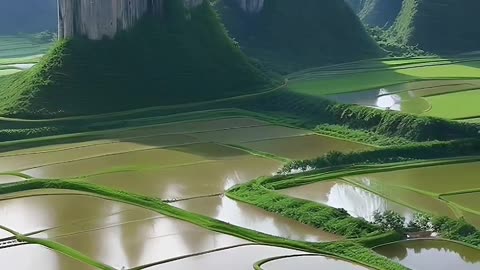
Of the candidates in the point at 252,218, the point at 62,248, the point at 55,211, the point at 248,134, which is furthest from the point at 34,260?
the point at 248,134

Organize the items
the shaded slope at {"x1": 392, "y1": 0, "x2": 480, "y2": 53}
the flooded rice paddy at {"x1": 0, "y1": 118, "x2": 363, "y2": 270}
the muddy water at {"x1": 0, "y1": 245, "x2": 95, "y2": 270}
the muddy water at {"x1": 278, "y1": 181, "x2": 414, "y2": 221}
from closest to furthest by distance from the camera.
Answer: the muddy water at {"x1": 0, "y1": 245, "x2": 95, "y2": 270} < the flooded rice paddy at {"x1": 0, "y1": 118, "x2": 363, "y2": 270} < the muddy water at {"x1": 278, "y1": 181, "x2": 414, "y2": 221} < the shaded slope at {"x1": 392, "y1": 0, "x2": 480, "y2": 53}

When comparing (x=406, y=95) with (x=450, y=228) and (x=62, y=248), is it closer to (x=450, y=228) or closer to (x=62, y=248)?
(x=450, y=228)

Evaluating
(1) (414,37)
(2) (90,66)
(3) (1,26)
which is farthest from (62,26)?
(3) (1,26)

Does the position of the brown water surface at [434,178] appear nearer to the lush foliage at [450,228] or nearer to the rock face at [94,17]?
the lush foliage at [450,228]

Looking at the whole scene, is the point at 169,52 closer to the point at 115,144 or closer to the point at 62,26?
the point at 62,26

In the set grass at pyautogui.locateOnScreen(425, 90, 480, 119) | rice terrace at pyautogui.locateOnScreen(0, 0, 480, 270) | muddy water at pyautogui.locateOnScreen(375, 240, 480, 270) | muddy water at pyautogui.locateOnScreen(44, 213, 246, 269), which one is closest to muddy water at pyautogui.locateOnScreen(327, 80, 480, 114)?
rice terrace at pyautogui.locateOnScreen(0, 0, 480, 270)

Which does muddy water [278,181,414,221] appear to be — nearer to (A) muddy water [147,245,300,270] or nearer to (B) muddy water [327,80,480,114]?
(A) muddy water [147,245,300,270]
